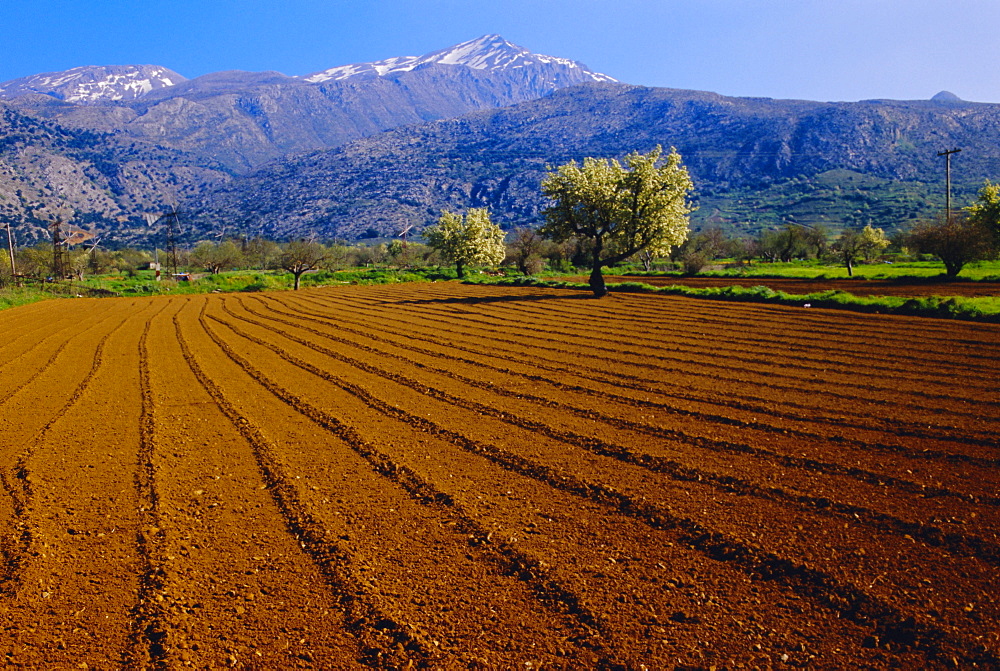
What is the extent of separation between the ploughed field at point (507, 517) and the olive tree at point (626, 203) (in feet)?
64.9

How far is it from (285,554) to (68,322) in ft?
87.0

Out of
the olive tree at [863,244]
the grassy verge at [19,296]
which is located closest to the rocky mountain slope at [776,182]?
the olive tree at [863,244]

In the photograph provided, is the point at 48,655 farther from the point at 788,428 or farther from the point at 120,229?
the point at 120,229

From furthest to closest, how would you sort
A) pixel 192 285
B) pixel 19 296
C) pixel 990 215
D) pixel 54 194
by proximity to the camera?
pixel 54 194
pixel 192 285
pixel 19 296
pixel 990 215

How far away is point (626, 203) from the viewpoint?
106 feet

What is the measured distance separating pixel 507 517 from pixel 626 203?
94.5 ft

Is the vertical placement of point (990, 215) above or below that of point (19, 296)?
above

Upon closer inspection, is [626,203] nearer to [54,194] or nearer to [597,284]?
[597,284]

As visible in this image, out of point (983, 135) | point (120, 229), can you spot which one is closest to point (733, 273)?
point (983, 135)

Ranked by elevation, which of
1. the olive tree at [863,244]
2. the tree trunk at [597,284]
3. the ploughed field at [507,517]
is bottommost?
the ploughed field at [507,517]

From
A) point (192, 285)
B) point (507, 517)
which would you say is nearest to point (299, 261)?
point (192, 285)

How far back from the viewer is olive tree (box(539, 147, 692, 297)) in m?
31.8

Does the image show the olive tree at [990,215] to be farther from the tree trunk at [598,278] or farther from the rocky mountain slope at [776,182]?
the rocky mountain slope at [776,182]

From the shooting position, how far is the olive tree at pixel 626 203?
31766mm
